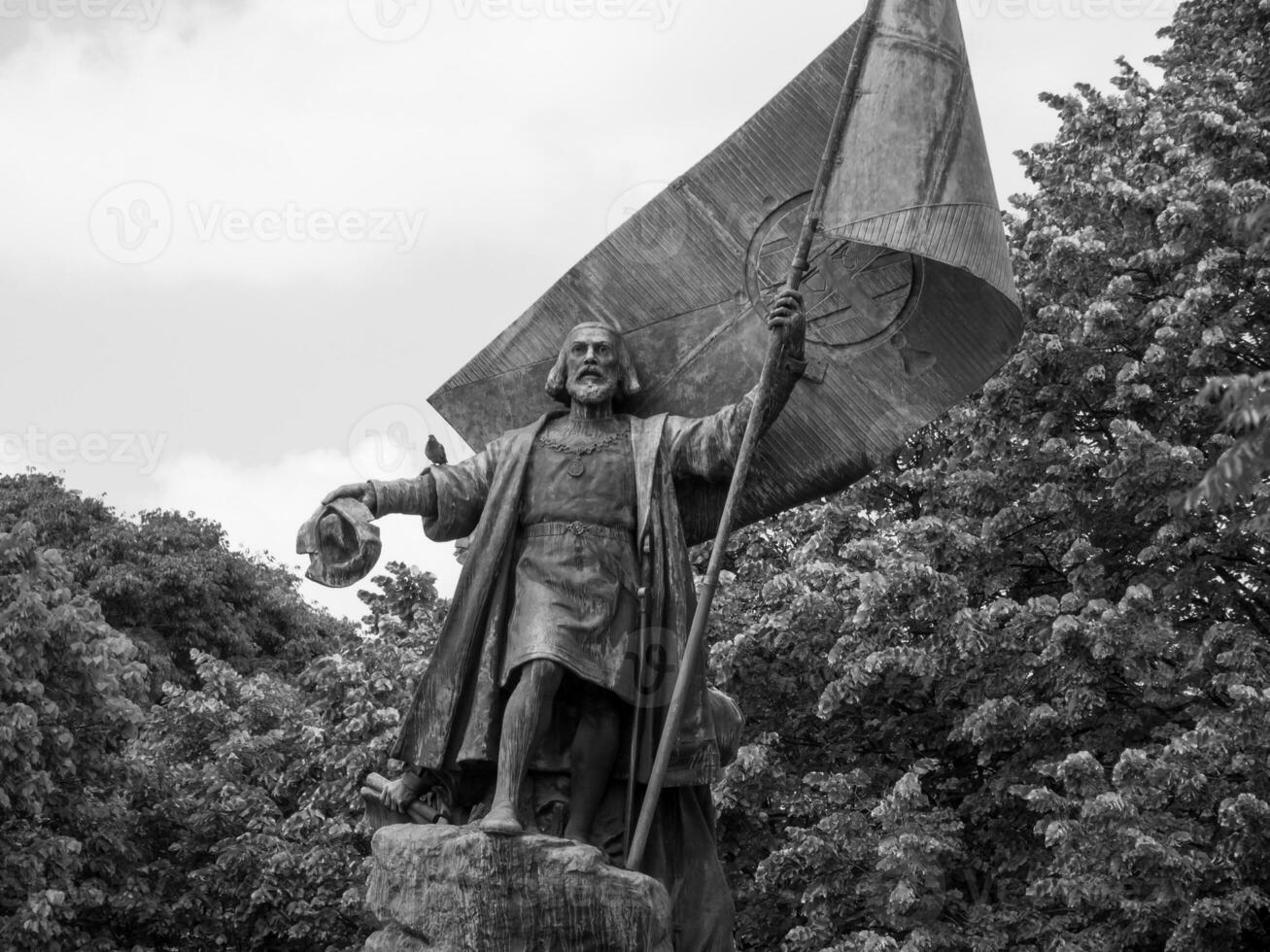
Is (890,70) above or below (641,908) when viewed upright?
above

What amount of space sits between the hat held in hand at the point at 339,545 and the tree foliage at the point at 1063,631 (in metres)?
9.76

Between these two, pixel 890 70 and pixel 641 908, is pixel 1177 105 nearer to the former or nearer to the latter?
pixel 890 70

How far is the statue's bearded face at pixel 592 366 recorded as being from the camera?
29.1 feet

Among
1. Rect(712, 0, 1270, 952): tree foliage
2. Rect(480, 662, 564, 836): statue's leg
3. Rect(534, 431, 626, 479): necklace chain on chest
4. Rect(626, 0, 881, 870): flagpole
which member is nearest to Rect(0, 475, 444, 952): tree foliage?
Rect(712, 0, 1270, 952): tree foliage

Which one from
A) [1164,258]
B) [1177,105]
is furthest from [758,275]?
[1177,105]

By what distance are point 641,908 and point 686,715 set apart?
1.00 m

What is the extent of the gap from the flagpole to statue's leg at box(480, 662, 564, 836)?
20.6 inches

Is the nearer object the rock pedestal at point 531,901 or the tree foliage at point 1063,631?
the rock pedestal at point 531,901

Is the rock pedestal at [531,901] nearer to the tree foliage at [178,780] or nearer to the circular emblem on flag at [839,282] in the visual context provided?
the circular emblem on flag at [839,282]

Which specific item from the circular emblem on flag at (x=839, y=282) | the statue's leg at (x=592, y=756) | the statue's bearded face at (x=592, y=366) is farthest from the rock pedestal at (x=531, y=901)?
the circular emblem on flag at (x=839, y=282)

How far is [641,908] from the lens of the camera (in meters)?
7.63

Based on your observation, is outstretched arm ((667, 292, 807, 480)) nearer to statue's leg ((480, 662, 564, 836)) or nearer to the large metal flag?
the large metal flag

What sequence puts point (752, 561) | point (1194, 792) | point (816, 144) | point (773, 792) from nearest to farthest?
1. point (816, 144)
2. point (1194, 792)
3. point (773, 792)
4. point (752, 561)

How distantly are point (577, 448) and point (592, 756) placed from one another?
145cm
